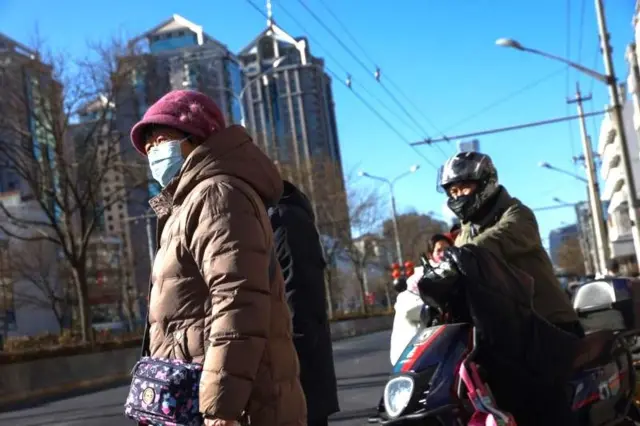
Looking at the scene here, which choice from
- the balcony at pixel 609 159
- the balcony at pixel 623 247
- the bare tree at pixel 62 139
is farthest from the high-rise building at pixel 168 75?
the balcony at pixel 609 159

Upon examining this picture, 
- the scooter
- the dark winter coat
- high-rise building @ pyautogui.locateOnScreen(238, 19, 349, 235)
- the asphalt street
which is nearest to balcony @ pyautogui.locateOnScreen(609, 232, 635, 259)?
high-rise building @ pyautogui.locateOnScreen(238, 19, 349, 235)

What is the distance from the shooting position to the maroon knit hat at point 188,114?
276 cm

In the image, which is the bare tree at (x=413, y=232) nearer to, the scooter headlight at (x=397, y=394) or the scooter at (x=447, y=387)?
the scooter at (x=447, y=387)

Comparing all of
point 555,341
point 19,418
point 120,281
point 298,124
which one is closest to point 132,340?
point 19,418

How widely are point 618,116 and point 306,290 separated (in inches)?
886

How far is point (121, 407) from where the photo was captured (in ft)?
40.7

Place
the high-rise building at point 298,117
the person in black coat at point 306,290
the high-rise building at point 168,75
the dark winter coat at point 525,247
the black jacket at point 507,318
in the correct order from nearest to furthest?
the black jacket at point 507,318
the person in black coat at point 306,290
the dark winter coat at point 525,247
the high-rise building at point 168,75
the high-rise building at point 298,117

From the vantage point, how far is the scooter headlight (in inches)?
138

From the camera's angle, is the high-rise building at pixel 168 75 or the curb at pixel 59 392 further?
the high-rise building at pixel 168 75

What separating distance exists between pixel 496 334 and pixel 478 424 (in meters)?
0.39

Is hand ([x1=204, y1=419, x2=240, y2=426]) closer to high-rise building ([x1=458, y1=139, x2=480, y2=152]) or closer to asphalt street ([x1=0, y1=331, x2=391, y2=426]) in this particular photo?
asphalt street ([x1=0, y1=331, x2=391, y2=426])

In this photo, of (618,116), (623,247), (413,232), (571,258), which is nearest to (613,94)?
(618,116)

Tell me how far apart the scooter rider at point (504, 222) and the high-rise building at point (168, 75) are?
1727cm

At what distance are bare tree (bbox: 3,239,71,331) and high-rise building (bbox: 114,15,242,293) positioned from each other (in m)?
4.73
